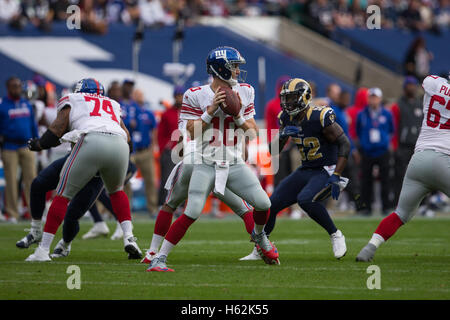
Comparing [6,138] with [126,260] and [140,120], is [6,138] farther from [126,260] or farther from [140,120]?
[126,260]

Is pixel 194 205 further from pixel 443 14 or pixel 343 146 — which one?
pixel 443 14

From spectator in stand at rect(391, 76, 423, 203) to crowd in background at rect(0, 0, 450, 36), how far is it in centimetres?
685

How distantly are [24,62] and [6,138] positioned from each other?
6109mm

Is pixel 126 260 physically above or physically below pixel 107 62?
above

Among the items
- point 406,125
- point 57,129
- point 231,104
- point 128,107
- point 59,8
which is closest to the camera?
point 231,104

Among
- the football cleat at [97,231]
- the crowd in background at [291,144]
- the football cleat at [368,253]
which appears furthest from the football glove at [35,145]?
the crowd in background at [291,144]

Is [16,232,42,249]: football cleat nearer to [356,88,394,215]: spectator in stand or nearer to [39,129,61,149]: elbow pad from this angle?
[39,129,61,149]: elbow pad

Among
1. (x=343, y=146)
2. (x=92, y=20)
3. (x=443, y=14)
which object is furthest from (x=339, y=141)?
(x=443, y=14)

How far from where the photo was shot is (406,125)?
14.3 metres

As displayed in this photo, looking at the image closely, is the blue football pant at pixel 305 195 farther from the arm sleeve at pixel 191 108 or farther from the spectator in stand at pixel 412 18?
the spectator in stand at pixel 412 18

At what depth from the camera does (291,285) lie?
20.9 feet

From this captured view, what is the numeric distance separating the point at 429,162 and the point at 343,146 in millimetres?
1059

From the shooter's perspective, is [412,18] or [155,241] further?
[412,18]
